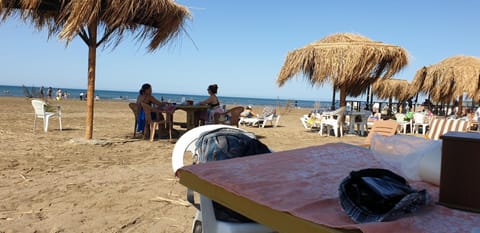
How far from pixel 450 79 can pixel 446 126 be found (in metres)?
6.75

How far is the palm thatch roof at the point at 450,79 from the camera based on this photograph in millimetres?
12664

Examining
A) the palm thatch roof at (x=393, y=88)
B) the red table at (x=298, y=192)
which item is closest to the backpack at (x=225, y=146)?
the red table at (x=298, y=192)

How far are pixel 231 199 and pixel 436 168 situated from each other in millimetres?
644

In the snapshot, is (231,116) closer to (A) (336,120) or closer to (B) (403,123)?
(A) (336,120)

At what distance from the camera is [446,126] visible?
7418mm

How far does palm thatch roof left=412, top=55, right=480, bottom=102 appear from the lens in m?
12.7

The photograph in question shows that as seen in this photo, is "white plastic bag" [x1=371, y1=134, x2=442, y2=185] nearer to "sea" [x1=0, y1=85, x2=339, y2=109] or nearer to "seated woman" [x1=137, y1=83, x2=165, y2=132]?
"seated woman" [x1=137, y1=83, x2=165, y2=132]

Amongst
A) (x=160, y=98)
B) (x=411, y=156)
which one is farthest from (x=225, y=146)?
(x=160, y=98)

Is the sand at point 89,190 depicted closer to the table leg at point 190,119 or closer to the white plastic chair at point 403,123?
the table leg at point 190,119

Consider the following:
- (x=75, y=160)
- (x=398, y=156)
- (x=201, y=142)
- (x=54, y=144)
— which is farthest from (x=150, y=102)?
(x=398, y=156)

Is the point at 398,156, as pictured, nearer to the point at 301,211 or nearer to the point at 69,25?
the point at 301,211

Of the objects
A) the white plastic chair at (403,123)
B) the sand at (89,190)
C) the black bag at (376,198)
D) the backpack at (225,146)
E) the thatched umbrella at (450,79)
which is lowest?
the sand at (89,190)

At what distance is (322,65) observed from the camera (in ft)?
32.4

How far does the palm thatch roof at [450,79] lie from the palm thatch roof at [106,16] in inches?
408
